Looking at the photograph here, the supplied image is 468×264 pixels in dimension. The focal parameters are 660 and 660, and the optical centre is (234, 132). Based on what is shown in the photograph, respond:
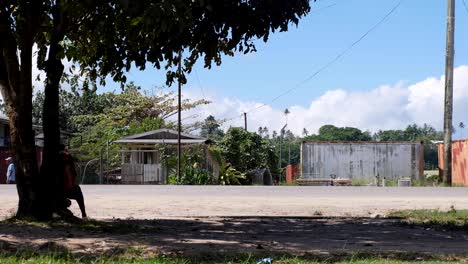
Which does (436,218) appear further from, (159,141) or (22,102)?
(159,141)

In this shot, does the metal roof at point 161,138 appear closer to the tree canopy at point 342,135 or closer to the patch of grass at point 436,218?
the patch of grass at point 436,218

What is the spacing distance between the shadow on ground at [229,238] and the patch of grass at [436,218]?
1.69 ft

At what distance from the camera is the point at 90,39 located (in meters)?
12.8

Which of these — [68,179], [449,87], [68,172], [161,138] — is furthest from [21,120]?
[161,138]

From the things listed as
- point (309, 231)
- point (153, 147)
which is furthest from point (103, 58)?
point (153, 147)

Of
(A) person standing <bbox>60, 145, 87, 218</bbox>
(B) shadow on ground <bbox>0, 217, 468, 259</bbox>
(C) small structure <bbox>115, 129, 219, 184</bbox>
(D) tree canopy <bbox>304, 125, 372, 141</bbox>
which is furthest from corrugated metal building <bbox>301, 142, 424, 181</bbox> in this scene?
(D) tree canopy <bbox>304, 125, 372, 141</bbox>

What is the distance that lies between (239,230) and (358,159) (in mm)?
27107

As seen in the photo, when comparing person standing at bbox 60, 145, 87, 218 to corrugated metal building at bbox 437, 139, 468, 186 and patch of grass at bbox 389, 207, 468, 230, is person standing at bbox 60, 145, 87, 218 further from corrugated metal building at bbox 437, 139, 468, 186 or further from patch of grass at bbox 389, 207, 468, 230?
corrugated metal building at bbox 437, 139, 468, 186

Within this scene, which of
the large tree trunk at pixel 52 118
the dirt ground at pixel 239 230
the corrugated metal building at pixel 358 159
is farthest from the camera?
the corrugated metal building at pixel 358 159

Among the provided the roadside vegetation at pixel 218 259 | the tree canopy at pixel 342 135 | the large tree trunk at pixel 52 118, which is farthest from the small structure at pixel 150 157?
the tree canopy at pixel 342 135

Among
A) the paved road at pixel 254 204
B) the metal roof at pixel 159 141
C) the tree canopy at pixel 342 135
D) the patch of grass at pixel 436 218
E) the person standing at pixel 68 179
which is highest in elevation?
the tree canopy at pixel 342 135

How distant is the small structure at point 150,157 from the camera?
33812 mm

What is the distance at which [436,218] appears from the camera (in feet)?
45.3

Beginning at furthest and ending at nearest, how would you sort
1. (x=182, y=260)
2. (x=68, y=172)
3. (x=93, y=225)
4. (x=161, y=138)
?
(x=161, y=138)
(x=68, y=172)
(x=93, y=225)
(x=182, y=260)
